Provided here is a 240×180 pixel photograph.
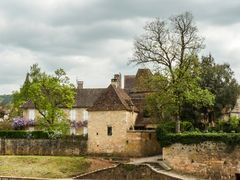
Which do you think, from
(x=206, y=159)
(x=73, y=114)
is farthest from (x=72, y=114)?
→ (x=206, y=159)

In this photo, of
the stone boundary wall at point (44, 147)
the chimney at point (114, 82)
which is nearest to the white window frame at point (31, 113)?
the stone boundary wall at point (44, 147)

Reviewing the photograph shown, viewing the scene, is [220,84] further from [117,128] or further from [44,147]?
[44,147]

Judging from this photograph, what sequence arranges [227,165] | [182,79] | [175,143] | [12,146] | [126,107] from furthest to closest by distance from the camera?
[12,146] < [126,107] < [182,79] < [175,143] < [227,165]

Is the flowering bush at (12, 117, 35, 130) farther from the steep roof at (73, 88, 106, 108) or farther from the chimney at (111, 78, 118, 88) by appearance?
the chimney at (111, 78, 118, 88)

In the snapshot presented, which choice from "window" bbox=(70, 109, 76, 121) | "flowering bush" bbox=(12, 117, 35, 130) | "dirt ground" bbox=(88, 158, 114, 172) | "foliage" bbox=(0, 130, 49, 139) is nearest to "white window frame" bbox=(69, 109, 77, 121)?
"window" bbox=(70, 109, 76, 121)

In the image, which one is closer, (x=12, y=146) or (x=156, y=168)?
(x=156, y=168)

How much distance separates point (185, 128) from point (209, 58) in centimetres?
955

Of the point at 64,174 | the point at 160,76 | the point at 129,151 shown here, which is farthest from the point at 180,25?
the point at 64,174

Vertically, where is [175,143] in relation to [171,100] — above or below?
below

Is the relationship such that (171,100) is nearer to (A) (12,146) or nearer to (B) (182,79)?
(B) (182,79)

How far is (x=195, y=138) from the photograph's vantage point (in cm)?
4103

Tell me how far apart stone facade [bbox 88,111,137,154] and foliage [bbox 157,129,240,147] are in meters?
4.89

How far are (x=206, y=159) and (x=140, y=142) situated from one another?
874cm

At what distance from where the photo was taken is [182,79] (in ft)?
148
